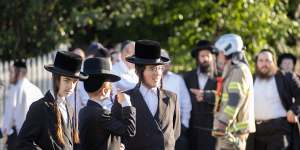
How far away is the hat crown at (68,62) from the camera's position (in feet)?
28.3

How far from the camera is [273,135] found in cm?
1322

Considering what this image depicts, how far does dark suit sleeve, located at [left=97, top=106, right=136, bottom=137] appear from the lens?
8.48 m

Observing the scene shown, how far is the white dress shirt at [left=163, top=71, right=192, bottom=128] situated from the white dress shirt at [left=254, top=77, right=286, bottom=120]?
3.20 feet

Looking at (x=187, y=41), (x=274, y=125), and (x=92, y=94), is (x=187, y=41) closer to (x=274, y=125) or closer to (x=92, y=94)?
(x=274, y=125)

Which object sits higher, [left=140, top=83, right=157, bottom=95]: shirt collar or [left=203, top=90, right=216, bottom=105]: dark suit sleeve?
[left=140, top=83, right=157, bottom=95]: shirt collar

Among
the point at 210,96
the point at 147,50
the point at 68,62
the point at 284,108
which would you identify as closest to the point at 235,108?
the point at 147,50

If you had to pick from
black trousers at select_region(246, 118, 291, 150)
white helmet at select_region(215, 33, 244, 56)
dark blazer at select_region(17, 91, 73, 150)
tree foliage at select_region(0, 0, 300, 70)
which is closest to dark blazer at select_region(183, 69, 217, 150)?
black trousers at select_region(246, 118, 291, 150)

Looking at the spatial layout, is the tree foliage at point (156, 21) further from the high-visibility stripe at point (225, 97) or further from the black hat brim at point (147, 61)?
the black hat brim at point (147, 61)

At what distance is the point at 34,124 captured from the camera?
832cm

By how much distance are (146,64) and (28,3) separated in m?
7.44

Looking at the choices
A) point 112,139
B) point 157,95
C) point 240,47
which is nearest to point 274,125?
point 240,47

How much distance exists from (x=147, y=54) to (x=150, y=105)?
51 cm

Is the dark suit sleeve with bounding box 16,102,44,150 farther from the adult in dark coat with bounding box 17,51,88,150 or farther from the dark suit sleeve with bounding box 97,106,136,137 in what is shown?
the dark suit sleeve with bounding box 97,106,136,137

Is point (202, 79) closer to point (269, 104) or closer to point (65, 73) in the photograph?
point (269, 104)
